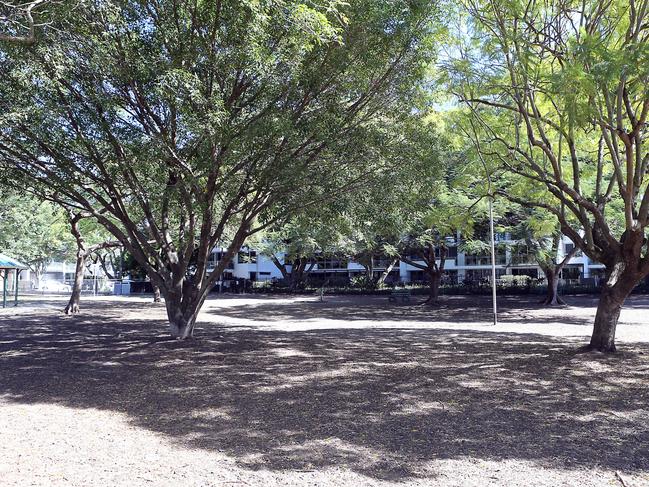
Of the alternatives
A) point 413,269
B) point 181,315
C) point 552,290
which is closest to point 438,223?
point 181,315

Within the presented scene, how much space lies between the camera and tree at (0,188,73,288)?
3847 centimetres

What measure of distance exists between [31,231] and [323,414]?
153 feet

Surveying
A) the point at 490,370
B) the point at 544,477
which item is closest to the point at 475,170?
the point at 490,370

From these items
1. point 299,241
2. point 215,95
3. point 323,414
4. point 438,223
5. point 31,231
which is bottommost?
point 323,414

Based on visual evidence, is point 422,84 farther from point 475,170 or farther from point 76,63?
point 76,63

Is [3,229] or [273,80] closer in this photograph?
[273,80]

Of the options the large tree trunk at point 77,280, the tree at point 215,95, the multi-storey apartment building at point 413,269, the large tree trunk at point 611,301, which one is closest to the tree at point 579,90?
the large tree trunk at point 611,301

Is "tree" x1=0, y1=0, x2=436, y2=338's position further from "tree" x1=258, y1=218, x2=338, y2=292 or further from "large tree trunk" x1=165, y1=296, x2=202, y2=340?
"large tree trunk" x1=165, y1=296, x2=202, y2=340

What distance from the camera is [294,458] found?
5082 millimetres

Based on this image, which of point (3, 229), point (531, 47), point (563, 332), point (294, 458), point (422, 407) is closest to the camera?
point (294, 458)

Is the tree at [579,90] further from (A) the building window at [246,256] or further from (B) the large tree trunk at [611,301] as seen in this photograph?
(A) the building window at [246,256]

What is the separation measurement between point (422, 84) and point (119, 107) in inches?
257

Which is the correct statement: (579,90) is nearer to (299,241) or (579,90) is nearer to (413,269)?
(299,241)

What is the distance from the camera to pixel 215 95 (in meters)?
10.1
